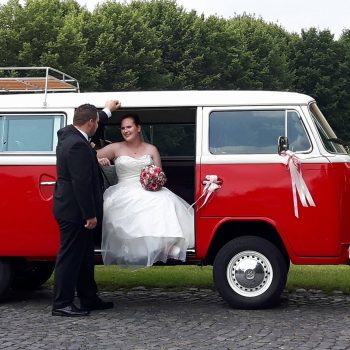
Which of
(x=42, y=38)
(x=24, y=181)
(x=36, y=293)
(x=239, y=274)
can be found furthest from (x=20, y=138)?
(x=42, y=38)

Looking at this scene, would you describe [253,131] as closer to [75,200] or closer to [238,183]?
[238,183]

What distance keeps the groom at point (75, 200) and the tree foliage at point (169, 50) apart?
34548 mm

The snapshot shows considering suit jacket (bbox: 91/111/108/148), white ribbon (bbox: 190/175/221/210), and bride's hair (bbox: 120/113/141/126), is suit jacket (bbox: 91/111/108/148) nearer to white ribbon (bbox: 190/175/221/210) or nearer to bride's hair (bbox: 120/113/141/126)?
bride's hair (bbox: 120/113/141/126)

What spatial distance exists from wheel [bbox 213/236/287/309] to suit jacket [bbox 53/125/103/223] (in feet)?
4.60

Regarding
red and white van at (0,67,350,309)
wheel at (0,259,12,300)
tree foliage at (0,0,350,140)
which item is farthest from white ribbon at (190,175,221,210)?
tree foliage at (0,0,350,140)

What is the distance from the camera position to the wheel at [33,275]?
10.3 meters

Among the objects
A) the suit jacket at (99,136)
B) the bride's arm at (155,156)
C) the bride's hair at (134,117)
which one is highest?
the bride's hair at (134,117)

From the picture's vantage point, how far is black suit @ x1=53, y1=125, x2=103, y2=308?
8.13m

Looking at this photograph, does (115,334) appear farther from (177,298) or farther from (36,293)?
(36,293)

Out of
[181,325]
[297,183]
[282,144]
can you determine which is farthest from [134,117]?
[181,325]

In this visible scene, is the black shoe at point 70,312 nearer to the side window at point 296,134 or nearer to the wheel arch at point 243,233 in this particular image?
the wheel arch at point 243,233

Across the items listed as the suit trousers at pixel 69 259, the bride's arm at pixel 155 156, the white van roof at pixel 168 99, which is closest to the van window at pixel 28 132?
the white van roof at pixel 168 99

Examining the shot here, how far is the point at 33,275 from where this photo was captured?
1045cm

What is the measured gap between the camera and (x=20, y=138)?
919 cm
